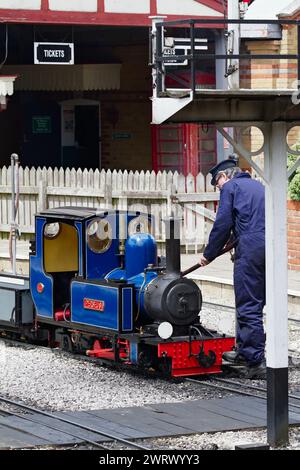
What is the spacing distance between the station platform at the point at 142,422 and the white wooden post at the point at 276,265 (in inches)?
26.7

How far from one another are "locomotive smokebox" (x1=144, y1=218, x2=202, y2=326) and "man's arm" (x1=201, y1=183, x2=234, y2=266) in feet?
0.93

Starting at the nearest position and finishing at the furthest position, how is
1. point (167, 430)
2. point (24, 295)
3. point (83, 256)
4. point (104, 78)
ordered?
point (167, 430), point (83, 256), point (24, 295), point (104, 78)

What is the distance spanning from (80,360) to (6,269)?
286 inches

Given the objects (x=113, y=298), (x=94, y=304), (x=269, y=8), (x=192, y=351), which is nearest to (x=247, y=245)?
(x=192, y=351)

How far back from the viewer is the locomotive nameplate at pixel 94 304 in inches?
471

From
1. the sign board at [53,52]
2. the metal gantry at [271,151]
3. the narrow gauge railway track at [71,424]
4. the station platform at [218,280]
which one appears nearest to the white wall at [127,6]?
the sign board at [53,52]

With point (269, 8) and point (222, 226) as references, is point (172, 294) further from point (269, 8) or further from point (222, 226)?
point (269, 8)

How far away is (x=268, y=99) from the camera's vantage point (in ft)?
28.4

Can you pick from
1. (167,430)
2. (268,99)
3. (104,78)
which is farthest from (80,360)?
(104,78)

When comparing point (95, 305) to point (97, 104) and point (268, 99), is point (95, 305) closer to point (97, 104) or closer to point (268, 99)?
point (268, 99)

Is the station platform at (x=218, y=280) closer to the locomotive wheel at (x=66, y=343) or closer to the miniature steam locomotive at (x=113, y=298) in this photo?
the miniature steam locomotive at (x=113, y=298)

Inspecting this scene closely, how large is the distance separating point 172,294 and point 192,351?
56cm

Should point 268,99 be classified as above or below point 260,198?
above

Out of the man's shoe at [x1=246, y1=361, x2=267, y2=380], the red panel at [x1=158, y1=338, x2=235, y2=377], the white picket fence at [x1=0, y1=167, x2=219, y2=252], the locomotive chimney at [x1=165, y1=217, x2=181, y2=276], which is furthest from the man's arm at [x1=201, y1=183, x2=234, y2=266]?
the white picket fence at [x1=0, y1=167, x2=219, y2=252]
